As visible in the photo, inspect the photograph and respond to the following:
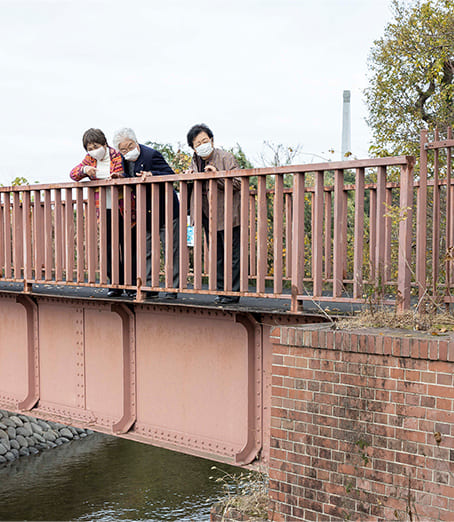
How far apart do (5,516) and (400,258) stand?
42.7 feet

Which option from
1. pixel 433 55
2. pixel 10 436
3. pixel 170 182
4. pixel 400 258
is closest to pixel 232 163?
pixel 170 182

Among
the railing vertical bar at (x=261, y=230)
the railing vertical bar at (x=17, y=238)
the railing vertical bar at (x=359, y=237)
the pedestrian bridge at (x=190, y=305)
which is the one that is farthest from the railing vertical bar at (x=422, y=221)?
the railing vertical bar at (x=17, y=238)

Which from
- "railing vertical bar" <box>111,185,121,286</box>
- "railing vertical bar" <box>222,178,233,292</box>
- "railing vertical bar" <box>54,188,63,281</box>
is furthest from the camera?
"railing vertical bar" <box>54,188,63,281</box>

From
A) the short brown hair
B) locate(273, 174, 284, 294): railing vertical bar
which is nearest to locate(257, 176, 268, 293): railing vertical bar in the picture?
locate(273, 174, 284, 294): railing vertical bar

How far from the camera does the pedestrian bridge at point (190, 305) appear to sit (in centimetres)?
571

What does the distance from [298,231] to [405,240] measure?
1004 mm

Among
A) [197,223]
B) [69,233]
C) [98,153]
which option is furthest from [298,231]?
[69,233]

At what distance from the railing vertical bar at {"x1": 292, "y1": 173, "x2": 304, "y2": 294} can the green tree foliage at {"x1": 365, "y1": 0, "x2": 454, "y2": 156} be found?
1246cm

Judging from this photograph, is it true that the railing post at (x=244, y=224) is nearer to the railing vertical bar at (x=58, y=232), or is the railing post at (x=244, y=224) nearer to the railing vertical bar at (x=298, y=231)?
the railing vertical bar at (x=298, y=231)

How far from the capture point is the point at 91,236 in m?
8.07

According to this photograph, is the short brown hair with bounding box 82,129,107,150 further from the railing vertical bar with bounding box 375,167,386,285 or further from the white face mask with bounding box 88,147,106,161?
the railing vertical bar with bounding box 375,167,386,285

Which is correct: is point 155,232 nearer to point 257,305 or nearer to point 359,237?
point 257,305

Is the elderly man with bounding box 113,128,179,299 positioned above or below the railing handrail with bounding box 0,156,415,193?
above

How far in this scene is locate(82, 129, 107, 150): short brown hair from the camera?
26.2 feet
